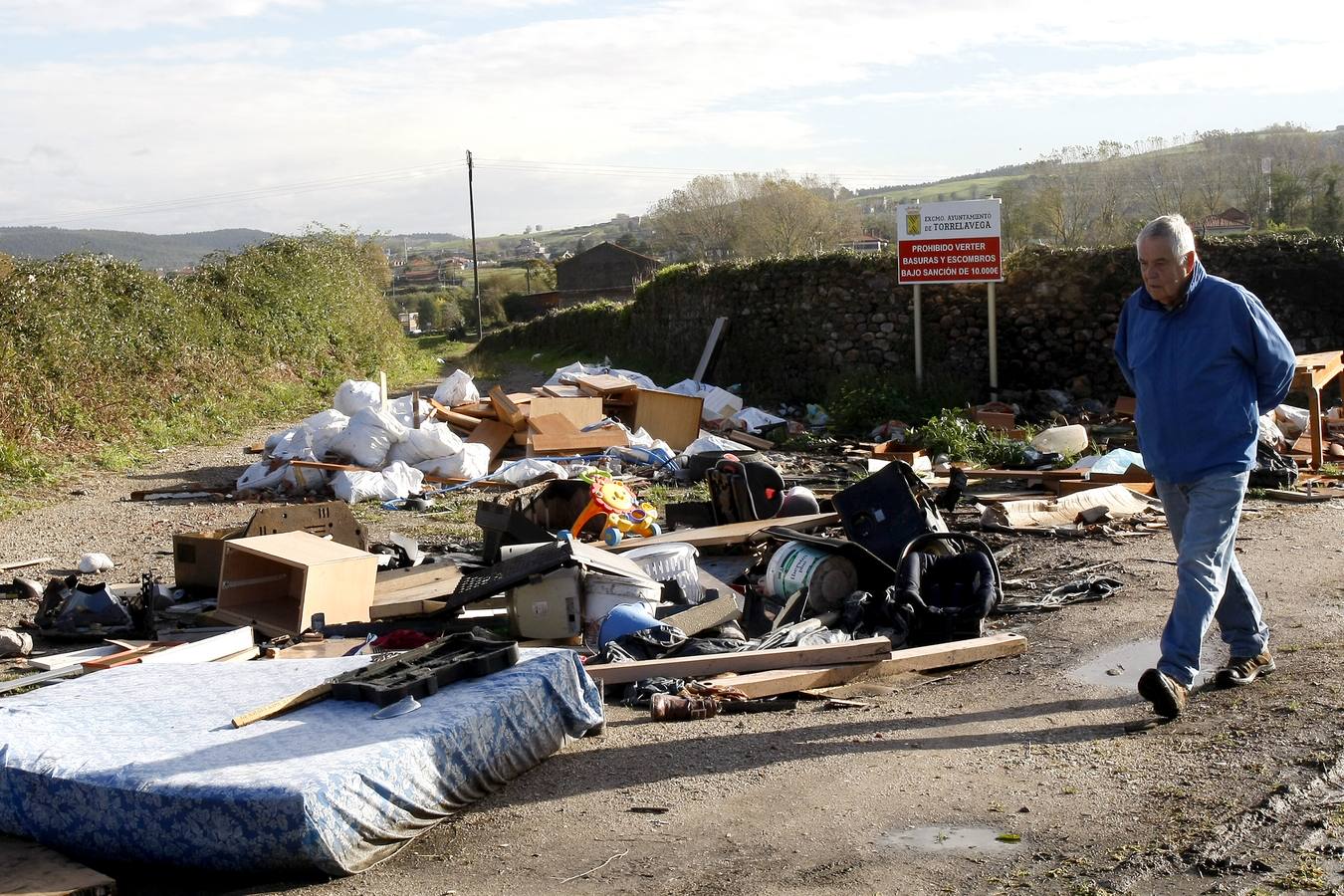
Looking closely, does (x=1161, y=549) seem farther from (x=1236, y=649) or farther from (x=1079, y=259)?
(x=1079, y=259)

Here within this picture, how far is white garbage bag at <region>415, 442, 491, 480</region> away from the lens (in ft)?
43.0

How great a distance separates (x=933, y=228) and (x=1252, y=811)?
14.1 m

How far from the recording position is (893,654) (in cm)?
578

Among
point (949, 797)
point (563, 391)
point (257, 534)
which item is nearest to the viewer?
point (949, 797)

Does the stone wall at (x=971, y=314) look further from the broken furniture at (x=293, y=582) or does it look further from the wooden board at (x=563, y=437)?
the broken furniture at (x=293, y=582)

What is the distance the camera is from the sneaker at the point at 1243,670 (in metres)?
5.00

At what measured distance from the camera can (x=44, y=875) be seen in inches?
145

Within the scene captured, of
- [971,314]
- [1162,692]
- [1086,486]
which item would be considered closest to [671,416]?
[971,314]

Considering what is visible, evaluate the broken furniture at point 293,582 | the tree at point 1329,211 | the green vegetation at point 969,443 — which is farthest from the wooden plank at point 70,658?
the tree at point 1329,211

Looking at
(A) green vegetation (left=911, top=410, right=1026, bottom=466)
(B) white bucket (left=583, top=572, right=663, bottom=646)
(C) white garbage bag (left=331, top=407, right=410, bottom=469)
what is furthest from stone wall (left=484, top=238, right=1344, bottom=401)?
(B) white bucket (left=583, top=572, right=663, bottom=646)

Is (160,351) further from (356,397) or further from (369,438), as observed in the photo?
(369,438)

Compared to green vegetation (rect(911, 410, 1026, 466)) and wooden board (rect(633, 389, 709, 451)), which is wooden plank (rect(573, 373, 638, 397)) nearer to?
wooden board (rect(633, 389, 709, 451))

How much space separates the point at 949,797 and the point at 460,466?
969 cm

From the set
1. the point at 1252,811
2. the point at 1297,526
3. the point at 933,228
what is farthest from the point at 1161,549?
the point at 933,228
